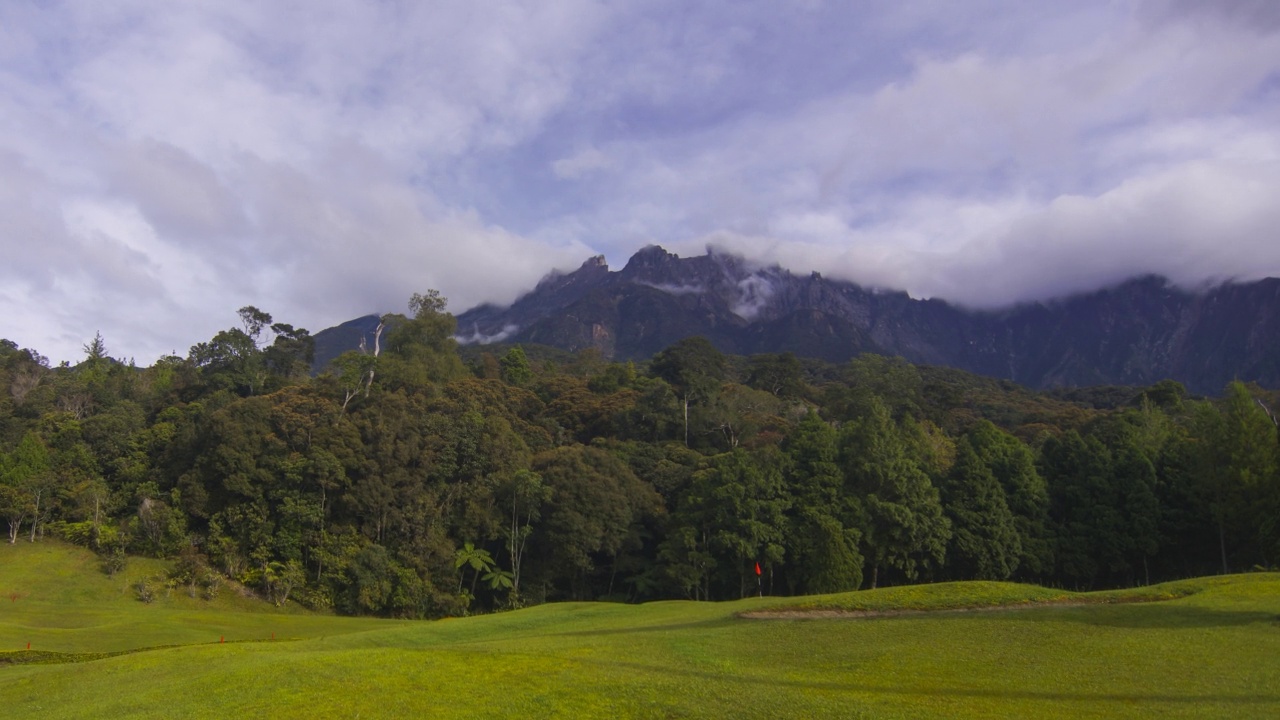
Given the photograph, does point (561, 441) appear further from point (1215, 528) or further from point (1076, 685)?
point (1076, 685)

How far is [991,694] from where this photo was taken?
45.6 feet

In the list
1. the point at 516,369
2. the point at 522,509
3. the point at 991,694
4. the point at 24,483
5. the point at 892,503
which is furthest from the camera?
the point at 516,369

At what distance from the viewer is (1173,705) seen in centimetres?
1266

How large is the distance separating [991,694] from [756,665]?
5208 millimetres

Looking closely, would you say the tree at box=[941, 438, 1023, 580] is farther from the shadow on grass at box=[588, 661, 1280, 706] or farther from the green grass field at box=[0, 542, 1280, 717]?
the shadow on grass at box=[588, 661, 1280, 706]

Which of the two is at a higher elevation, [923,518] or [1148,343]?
[1148,343]

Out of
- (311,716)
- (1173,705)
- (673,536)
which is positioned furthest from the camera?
(673,536)

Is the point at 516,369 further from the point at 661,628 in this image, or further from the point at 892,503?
the point at 661,628

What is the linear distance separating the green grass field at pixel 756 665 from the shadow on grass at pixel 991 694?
6 cm

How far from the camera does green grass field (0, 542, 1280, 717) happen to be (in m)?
13.6

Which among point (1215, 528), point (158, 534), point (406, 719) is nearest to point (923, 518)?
point (1215, 528)

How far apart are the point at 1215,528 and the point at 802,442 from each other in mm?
24406

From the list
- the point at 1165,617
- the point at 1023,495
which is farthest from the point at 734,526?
the point at 1165,617

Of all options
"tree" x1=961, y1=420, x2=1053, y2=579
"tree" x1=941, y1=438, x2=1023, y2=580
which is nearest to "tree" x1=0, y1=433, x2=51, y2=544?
"tree" x1=941, y1=438, x2=1023, y2=580
